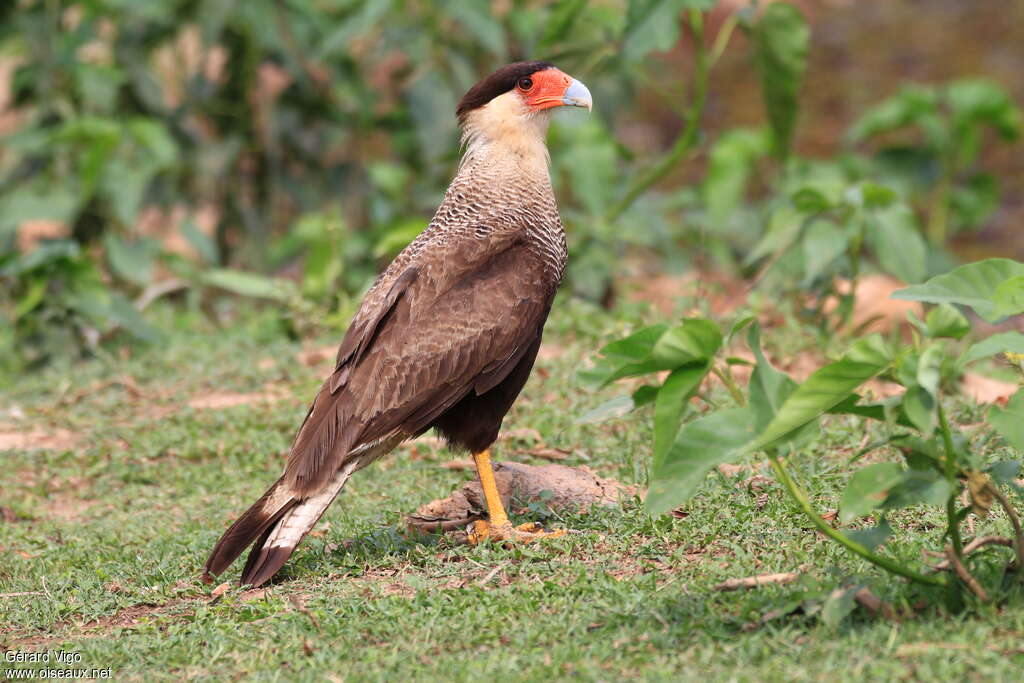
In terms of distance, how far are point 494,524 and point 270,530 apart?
0.69m

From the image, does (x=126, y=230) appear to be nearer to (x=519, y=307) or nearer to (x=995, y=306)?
(x=519, y=307)

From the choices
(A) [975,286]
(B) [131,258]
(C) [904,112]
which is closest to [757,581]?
(A) [975,286]

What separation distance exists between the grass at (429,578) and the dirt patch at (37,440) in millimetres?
55

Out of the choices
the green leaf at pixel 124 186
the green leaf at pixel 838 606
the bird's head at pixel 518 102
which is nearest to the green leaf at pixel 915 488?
the green leaf at pixel 838 606

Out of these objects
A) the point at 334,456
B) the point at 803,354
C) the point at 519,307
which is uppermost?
the point at 519,307

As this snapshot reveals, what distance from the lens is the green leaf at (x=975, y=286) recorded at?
2.74 metres

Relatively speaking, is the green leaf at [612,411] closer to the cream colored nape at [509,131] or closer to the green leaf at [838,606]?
the green leaf at [838,606]

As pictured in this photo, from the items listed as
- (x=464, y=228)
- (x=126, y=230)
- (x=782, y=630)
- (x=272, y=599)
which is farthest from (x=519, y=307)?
(x=126, y=230)

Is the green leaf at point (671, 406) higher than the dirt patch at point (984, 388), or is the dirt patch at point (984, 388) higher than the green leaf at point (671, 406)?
the green leaf at point (671, 406)

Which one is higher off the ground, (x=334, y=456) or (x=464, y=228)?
(x=464, y=228)

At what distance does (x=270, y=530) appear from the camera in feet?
12.5

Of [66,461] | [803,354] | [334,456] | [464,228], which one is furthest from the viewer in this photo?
[803,354]

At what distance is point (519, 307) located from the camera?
405cm

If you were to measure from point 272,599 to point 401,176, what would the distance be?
441 centimetres
